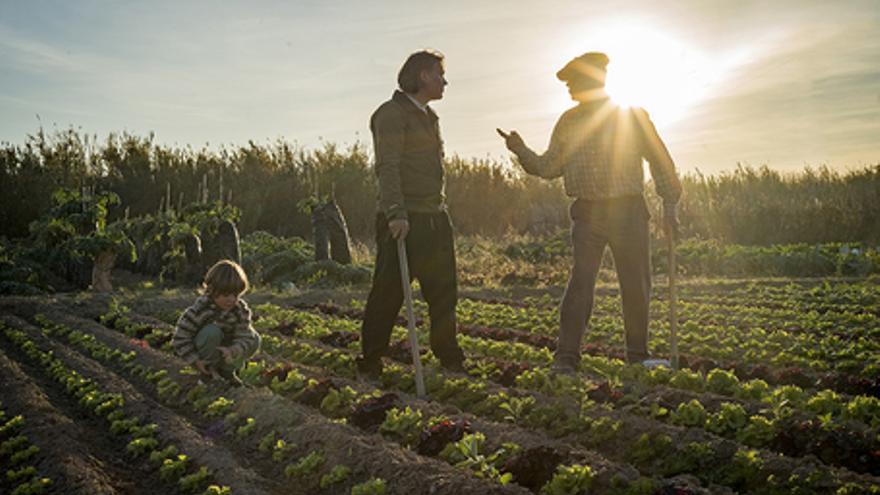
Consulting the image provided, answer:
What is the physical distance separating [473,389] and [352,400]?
2.91 ft

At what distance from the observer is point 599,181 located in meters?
6.64

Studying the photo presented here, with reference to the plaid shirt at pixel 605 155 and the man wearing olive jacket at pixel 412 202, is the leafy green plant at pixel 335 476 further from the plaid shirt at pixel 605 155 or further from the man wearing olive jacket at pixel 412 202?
the plaid shirt at pixel 605 155

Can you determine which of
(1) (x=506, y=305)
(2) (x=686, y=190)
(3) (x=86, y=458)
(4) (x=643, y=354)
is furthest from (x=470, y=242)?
(3) (x=86, y=458)

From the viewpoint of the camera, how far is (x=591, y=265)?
263 inches

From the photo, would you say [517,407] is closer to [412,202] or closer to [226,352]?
[412,202]

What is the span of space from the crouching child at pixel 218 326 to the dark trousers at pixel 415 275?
3.19ft

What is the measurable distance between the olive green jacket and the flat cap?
1130 millimetres

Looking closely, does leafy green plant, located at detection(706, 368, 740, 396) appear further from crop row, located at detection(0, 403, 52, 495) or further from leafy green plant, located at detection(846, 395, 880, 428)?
crop row, located at detection(0, 403, 52, 495)

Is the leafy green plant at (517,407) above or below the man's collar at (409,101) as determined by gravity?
below

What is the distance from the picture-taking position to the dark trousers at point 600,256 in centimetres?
666

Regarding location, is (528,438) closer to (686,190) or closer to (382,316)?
(382,316)

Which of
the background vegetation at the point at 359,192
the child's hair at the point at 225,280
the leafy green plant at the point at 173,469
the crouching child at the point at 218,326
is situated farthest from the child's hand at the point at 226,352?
the background vegetation at the point at 359,192

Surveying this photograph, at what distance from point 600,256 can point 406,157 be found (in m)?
1.68

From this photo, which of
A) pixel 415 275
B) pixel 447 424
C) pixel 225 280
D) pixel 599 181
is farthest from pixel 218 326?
pixel 599 181
